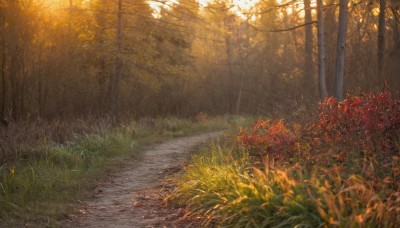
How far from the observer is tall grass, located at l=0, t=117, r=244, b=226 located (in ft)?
25.1

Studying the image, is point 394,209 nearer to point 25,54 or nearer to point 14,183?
point 14,183

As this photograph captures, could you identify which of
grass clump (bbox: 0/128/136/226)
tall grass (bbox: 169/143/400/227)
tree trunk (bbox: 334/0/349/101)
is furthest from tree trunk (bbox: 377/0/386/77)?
tall grass (bbox: 169/143/400/227)

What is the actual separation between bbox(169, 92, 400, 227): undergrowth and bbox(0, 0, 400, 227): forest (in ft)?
0.08

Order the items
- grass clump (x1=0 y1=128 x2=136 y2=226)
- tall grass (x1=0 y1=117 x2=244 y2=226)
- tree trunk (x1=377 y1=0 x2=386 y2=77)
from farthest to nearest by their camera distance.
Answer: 1. tree trunk (x1=377 y1=0 x2=386 y2=77)
2. tall grass (x1=0 y1=117 x2=244 y2=226)
3. grass clump (x1=0 y1=128 x2=136 y2=226)

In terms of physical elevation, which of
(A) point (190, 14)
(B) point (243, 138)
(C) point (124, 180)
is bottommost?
(C) point (124, 180)

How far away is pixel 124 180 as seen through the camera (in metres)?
10.4

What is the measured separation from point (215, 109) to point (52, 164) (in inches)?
939

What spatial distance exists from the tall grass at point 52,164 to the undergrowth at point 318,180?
6.51ft

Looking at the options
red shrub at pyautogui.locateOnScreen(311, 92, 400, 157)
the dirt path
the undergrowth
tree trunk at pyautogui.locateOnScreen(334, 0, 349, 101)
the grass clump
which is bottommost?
the dirt path

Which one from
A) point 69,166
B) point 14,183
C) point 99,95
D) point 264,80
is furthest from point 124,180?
point 264,80

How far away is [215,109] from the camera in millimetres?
34000

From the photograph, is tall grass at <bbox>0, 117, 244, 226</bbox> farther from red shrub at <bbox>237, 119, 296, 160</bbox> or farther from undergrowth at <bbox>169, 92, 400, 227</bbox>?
red shrub at <bbox>237, 119, 296, 160</bbox>

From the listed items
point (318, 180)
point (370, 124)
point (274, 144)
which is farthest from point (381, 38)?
point (318, 180)

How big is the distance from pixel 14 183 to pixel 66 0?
1157 cm
